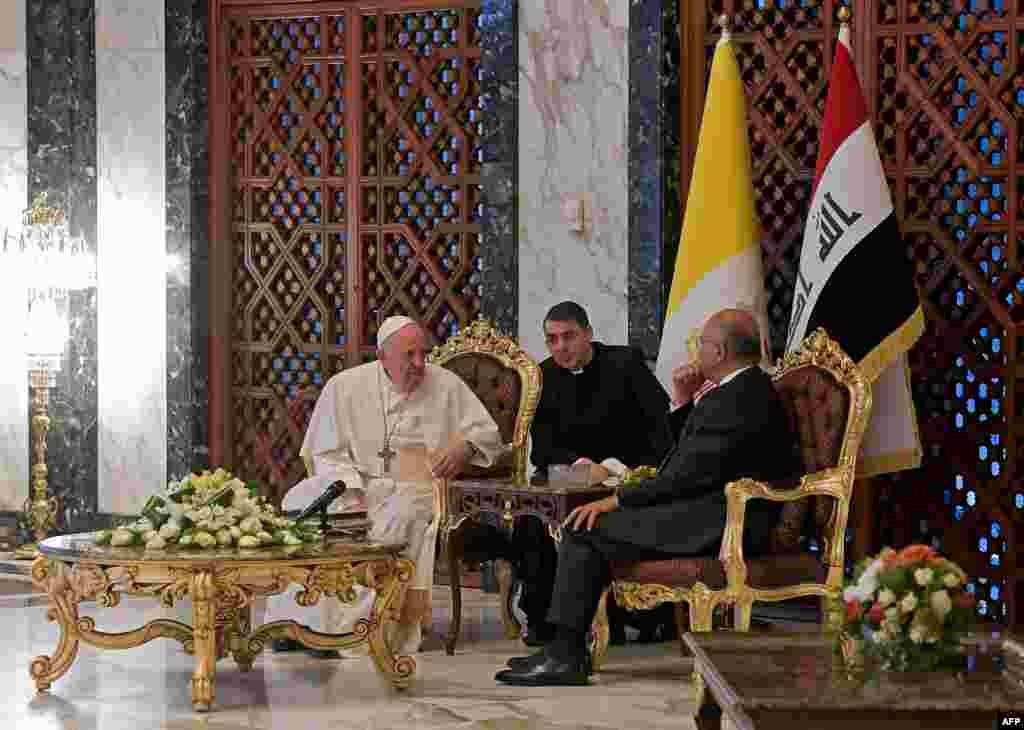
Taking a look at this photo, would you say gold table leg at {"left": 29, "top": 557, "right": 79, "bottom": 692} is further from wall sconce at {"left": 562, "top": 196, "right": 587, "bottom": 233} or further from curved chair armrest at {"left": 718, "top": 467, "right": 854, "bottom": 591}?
wall sconce at {"left": 562, "top": 196, "right": 587, "bottom": 233}

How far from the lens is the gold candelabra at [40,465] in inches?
379

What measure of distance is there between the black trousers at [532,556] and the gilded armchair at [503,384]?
0.10 metres

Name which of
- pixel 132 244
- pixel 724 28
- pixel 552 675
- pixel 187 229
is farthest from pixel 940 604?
pixel 132 244

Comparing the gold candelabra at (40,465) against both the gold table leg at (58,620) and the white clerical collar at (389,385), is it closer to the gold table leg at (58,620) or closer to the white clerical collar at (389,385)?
the white clerical collar at (389,385)

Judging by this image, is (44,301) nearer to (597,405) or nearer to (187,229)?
(187,229)

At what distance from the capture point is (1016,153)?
295 inches

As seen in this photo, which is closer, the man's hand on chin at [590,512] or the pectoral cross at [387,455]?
the man's hand on chin at [590,512]

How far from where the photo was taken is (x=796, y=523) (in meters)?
6.25

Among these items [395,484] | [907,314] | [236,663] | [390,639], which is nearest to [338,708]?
[390,639]

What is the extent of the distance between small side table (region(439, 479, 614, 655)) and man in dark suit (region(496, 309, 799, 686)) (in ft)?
0.46

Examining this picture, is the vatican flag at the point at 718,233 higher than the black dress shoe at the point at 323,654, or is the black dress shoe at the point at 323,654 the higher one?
the vatican flag at the point at 718,233

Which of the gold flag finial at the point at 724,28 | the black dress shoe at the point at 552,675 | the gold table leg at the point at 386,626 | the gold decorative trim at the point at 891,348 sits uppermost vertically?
the gold flag finial at the point at 724,28

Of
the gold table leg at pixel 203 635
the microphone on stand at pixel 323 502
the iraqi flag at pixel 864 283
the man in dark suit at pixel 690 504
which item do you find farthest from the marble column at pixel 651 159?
the gold table leg at pixel 203 635

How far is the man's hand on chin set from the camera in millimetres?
6207
